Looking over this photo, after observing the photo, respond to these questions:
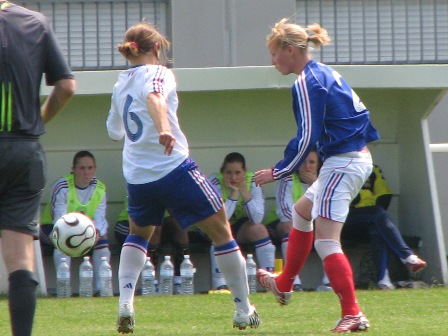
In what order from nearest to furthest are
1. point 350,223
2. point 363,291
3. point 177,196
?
point 177,196
point 363,291
point 350,223

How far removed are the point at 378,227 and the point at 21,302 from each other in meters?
6.33

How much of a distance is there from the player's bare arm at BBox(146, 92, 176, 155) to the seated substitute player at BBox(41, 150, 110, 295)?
15.1 feet

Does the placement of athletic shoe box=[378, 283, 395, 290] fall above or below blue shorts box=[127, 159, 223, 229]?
below

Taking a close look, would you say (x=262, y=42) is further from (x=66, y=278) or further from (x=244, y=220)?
(x=66, y=278)

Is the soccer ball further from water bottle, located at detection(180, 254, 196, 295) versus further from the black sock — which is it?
the black sock

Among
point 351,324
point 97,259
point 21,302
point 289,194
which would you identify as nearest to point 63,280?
point 97,259

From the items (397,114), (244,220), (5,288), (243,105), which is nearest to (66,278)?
(5,288)

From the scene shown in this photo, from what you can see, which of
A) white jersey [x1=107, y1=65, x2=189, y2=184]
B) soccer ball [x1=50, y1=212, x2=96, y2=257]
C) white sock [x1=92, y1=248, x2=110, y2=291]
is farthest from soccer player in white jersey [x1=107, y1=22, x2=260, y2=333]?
white sock [x1=92, y1=248, x2=110, y2=291]

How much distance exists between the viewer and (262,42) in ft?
46.7

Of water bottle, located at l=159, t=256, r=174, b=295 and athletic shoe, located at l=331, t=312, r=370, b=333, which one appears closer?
athletic shoe, located at l=331, t=312, r=370, b=333

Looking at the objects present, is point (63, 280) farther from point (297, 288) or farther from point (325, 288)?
point (325, 288)

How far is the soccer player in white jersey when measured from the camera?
252 inches

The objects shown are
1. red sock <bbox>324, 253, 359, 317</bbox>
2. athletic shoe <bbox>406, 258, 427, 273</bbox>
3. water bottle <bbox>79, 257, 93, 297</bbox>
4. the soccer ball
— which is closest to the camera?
red sock <bbox>324, 253, 359, 317</bbox>

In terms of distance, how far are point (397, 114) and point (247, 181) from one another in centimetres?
192
